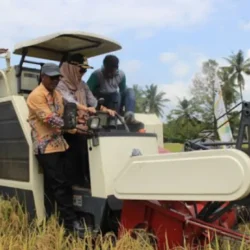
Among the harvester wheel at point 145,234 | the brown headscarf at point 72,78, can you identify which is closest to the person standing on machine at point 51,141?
the brown headscarf at point 72,78

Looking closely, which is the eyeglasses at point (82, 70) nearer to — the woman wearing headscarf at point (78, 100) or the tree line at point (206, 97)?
the woman wearing headscarf at point (78, 100)

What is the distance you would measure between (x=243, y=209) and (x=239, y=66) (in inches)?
2067

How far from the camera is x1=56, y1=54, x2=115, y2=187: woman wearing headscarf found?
15.1ft

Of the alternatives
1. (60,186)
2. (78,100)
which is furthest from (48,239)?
(78,100)

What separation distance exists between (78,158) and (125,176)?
1044mm

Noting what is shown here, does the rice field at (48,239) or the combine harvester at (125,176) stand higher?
the combine harvester at (125,176)

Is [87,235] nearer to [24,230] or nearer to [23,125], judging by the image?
[24,230]

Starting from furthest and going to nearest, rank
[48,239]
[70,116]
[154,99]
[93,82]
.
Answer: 1. [154,99]
2. [93,82]
3. [70,116]
4. [48,239]

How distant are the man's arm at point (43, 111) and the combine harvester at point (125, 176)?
332 mm

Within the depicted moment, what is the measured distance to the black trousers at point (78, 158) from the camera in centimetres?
465

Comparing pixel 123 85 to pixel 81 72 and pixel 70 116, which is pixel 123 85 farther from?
pixel 70 116

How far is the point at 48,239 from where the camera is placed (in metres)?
4.06

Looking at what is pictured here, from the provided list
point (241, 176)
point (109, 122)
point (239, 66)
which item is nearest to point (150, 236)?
point (241, 176)

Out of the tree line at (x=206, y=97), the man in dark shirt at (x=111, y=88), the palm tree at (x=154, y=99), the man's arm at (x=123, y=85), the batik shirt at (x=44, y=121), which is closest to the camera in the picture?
the batik shirt at (x=44, y=121)
